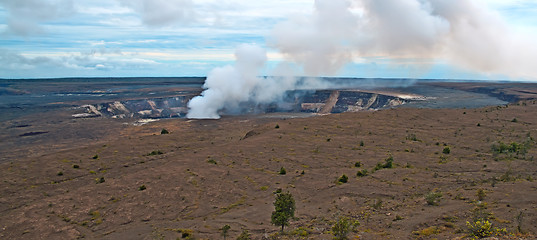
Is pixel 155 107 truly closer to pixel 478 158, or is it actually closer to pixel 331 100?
pixel 331 100

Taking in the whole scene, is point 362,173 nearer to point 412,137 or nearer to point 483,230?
point 483,230

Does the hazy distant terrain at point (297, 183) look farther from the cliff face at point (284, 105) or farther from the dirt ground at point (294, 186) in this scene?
the cliff face at point (284, 105)

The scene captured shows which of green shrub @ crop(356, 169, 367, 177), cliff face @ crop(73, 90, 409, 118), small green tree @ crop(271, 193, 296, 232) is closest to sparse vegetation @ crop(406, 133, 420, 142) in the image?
green shrub @ crop(356, 169, 367, 177)

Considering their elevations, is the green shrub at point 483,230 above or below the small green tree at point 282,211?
above

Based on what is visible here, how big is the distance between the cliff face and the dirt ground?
71004mm

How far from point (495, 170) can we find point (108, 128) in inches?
3139

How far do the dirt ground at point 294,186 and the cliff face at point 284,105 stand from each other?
233ft

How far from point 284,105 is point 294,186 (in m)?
106

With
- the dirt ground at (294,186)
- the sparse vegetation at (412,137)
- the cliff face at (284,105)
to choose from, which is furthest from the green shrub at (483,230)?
the cliff face at (284,105)

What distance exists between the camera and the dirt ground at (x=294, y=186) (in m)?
20.8

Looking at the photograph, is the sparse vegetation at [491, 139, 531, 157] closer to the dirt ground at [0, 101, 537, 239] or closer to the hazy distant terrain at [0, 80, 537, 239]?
the dirt ground at [0, 101, 537, 239]

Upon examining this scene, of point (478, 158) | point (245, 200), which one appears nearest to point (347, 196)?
point (245, 200)

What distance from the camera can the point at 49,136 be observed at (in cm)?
7700

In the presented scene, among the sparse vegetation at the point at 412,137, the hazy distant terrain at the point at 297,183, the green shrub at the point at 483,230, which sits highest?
the green shrub at the point at 483,230
